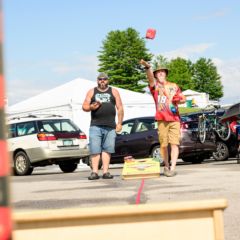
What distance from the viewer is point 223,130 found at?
1786 cm

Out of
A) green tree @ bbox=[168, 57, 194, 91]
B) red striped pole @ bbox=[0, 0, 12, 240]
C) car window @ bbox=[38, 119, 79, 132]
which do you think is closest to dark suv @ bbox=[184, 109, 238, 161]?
car window @ bbox=[38, 119, 79, 132]

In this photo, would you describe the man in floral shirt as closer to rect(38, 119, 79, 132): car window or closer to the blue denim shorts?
the blue denim shorts

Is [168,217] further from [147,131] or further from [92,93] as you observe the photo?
[147,131]

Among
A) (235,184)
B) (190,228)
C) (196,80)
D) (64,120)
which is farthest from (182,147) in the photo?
(196,80)

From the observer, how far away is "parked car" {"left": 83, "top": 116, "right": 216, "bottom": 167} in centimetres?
1683

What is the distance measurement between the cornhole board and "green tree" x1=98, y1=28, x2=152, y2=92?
8221 cm

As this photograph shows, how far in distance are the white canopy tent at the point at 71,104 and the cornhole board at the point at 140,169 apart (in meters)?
15.0

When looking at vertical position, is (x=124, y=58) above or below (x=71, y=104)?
above

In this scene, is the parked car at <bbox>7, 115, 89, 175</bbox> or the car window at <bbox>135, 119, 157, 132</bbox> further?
the car window at <bbox>135, 119, 157, 132</bbox>

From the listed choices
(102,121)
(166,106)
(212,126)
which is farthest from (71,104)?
(166,106)

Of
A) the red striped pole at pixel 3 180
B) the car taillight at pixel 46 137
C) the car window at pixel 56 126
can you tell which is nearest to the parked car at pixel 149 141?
the car window at pixel 56 126

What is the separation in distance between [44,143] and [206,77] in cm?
11894

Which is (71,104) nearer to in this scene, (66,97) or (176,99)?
(66,97)

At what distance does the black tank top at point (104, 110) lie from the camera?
10.3 meters
